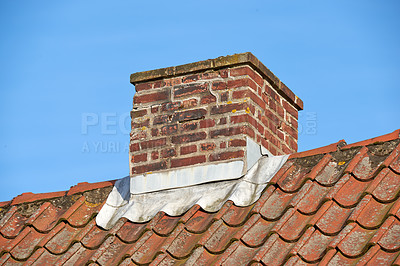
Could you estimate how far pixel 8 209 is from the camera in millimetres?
6188

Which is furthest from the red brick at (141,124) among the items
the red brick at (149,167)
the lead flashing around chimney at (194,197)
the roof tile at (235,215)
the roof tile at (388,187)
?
the roof tile at (388,187)

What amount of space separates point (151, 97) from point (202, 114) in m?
0.55

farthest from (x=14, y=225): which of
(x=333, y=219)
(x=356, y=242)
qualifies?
(x=356, y=242)

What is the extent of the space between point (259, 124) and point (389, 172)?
1.33 m

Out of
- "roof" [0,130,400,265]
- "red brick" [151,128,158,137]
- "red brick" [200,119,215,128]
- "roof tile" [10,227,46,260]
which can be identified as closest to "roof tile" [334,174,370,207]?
"roof" [0,130,400,265]

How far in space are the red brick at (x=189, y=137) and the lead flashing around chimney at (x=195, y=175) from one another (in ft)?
0.78

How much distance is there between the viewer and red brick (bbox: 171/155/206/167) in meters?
5.57

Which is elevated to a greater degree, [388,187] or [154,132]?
[154,132]

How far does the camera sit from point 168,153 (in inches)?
224

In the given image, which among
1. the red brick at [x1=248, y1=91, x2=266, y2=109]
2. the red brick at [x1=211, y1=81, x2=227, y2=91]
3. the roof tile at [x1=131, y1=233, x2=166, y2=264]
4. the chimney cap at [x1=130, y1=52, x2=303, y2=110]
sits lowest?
the roof tile at [x1=131, y1=233, x2=166, y2=264]

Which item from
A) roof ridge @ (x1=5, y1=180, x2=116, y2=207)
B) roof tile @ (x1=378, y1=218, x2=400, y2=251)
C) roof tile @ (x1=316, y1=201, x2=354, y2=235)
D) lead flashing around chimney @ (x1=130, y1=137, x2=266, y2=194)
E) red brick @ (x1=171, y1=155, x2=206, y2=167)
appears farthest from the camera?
roof ridge @ (x1=5, y1=180, x2=116, y2=207)

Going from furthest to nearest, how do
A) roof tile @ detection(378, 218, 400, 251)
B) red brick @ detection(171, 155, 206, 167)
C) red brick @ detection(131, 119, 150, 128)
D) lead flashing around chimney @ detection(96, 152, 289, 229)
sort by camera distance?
1. red brick @ detection(131, 119, 150, 128)
2. red brick @ detection(171, 155, 206, 167)
3. lead flashing around chimney @ detection(96, 152, 289, 229)
4. roof tile @ detection(378, 218, 400, 251)

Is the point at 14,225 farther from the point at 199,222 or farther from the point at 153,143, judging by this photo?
the point at 199,222

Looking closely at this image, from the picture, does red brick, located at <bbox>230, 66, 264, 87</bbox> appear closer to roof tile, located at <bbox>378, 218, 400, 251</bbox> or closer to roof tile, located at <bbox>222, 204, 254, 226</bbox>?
roof tile, located at <bbox>222, 204, 254, 226</bbox>
